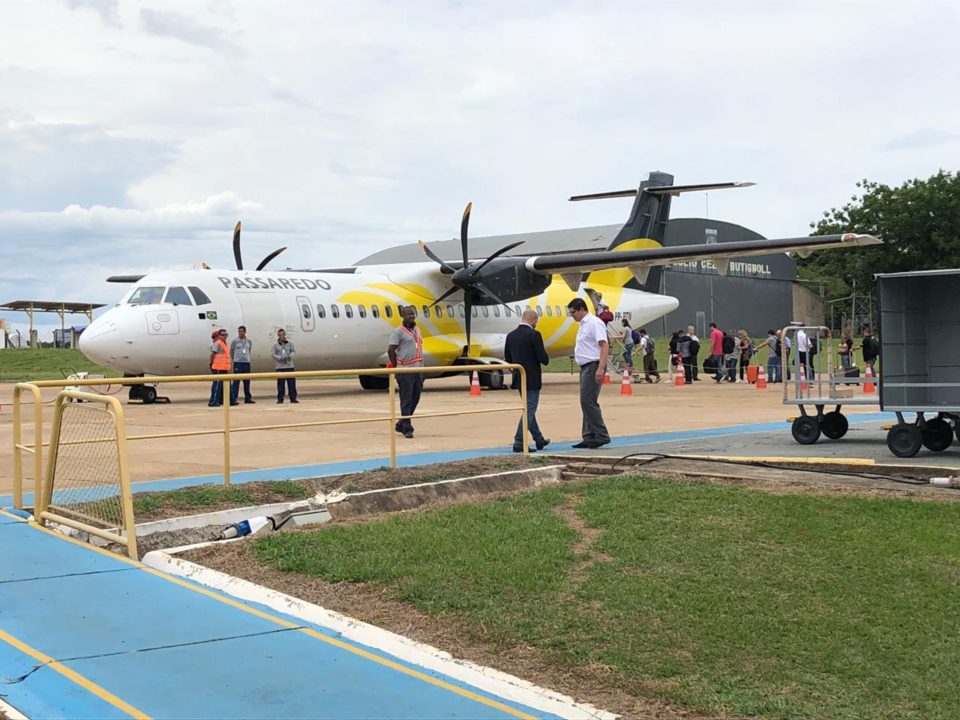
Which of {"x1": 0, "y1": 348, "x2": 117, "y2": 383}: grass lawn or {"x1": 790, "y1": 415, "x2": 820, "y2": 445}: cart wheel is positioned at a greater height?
{"x1": 0, "y1": 348, "x2": 117, "y2": 383}: grass lawn

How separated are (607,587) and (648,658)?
1207mm

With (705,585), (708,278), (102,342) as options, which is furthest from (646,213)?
(708,278)

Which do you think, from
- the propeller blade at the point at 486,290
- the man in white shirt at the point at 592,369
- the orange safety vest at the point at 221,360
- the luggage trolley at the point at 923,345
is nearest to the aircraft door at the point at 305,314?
the orange safety vest at the point at 221,360

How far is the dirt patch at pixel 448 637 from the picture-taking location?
4.59 m

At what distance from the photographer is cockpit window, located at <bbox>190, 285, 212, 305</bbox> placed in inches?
890

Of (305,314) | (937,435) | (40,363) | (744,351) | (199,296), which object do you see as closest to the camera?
(937,435)

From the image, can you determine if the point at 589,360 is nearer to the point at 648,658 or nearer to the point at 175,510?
the point at 175,510

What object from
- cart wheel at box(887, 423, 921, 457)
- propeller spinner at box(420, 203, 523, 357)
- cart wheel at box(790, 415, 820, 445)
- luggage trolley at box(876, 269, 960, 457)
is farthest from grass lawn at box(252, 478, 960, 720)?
propeller spinner at box(420, 203, 523, 357)

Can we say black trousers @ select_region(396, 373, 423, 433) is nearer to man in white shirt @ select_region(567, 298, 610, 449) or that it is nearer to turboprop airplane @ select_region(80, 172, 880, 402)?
man in white shirt @ select_region(567, 298, 610, 449)

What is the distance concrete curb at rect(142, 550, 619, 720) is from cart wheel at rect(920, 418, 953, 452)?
27.4 feet

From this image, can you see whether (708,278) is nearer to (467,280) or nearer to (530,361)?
(467,280)

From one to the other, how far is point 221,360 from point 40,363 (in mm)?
23671

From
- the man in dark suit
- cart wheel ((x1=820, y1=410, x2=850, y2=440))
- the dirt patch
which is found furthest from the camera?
cart wheel ((x1=820, y1=410, x2=850, y2=440))

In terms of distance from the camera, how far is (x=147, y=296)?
22.5m
